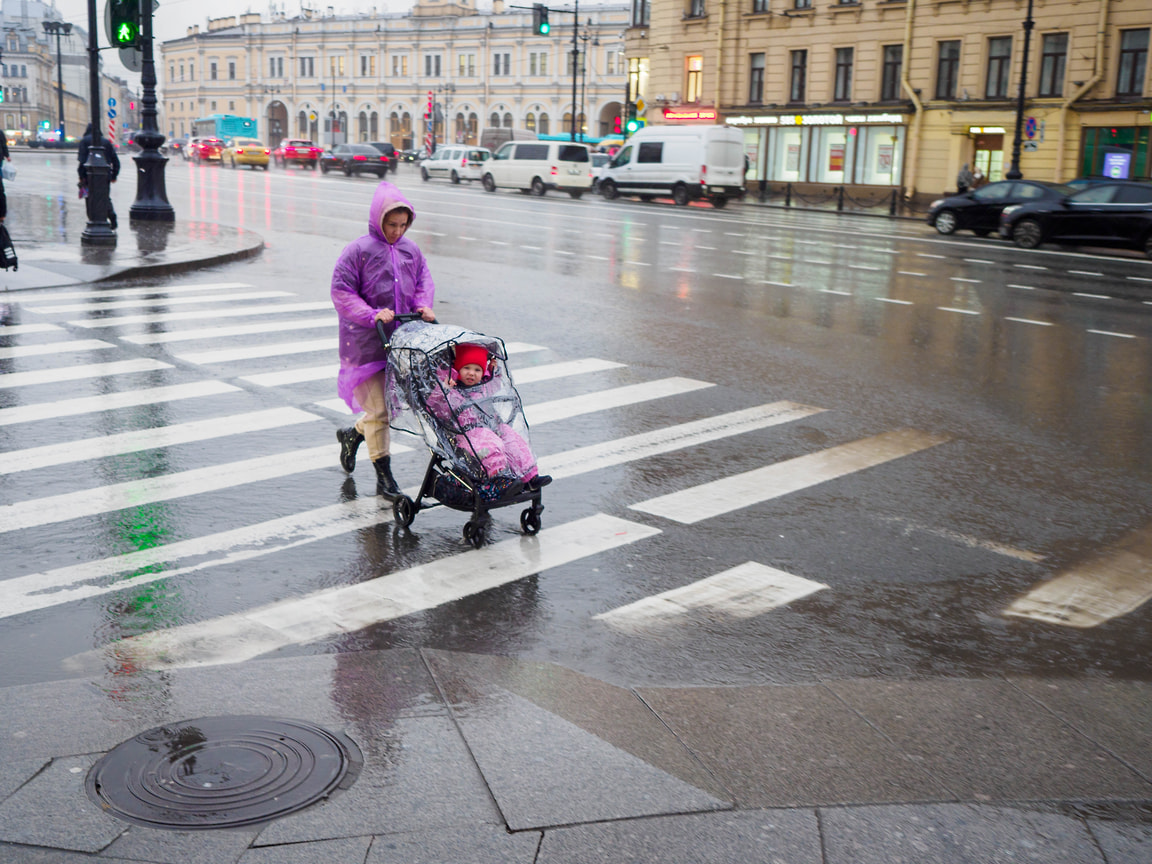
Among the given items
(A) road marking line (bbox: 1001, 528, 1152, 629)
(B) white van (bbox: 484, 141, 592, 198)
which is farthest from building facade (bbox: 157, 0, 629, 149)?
(A) road marking line (bbox: 1001, 528, 1152, 629)

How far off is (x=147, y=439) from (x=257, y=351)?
121 inches

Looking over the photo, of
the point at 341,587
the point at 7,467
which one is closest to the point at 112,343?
the point at 7,467

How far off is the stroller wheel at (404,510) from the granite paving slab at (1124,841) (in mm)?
3589

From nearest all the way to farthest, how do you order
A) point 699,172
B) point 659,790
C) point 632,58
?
point 659,790, point 699,172, point 632,58

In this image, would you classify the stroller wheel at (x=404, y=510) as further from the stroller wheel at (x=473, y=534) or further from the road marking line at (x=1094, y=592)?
the road marking line at (x=1094, y=592)

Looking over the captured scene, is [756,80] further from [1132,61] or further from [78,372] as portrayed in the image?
[78,372]

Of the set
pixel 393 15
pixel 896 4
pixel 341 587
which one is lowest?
pixel 341 587

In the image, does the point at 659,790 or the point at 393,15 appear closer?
the point at 659,790

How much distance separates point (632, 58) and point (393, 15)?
62062mm

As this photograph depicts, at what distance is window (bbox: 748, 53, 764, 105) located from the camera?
4891cm

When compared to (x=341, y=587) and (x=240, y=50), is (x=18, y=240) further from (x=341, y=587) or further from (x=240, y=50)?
(x=240, y=50)

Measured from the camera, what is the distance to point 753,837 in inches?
125

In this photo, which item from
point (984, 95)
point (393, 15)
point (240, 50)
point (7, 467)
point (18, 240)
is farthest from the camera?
point (240, 50)

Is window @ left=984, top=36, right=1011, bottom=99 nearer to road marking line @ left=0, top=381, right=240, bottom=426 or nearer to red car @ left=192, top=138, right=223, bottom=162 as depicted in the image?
road marking line @ left=0, top=381, right=240, bottom=426
